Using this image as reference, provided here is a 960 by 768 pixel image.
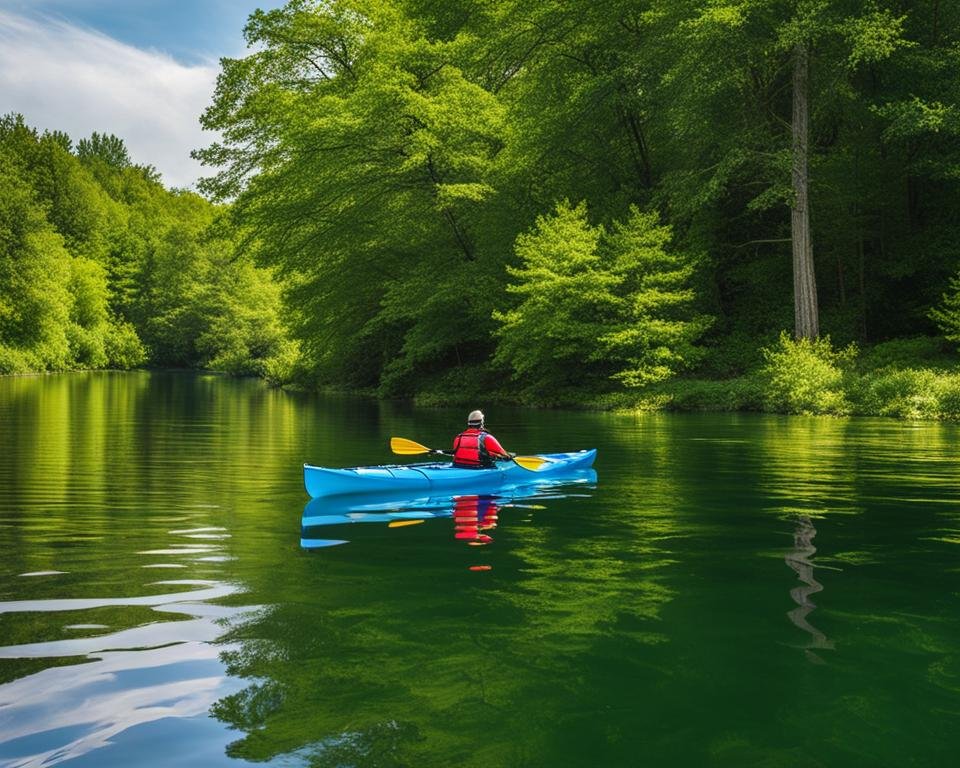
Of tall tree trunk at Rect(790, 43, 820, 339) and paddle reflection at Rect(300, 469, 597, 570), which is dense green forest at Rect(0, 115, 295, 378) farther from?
paddle reflection at Rect(300, 469, 597, 570)

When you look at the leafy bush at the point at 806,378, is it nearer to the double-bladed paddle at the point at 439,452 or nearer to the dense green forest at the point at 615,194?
the dense green forest at the point at 615,194

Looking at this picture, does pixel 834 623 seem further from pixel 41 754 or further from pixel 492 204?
pixel 492 204

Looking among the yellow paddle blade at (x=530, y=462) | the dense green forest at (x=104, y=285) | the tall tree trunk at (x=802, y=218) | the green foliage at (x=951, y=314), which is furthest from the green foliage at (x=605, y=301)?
the dense green forest at (x=104, y=285)

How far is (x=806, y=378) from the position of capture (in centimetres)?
2423

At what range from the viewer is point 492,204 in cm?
3206

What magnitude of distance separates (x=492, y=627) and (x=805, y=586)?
2420mm

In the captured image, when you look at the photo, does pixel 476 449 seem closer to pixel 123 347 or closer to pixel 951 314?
pixel 951 314

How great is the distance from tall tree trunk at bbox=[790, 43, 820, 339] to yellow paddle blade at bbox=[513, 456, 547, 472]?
15.9m

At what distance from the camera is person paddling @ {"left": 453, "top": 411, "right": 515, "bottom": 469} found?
39.8 feet

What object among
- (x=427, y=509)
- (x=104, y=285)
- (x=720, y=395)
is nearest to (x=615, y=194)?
(x=720, y=395)

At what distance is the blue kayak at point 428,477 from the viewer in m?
10.7

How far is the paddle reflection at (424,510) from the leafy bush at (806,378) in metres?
13.2

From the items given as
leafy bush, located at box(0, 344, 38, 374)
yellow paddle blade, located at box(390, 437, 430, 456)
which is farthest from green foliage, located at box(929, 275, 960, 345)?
leafy bush, located at box(0, 344, 38, 374)

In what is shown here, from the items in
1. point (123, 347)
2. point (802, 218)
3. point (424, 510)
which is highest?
point (123, 347)
